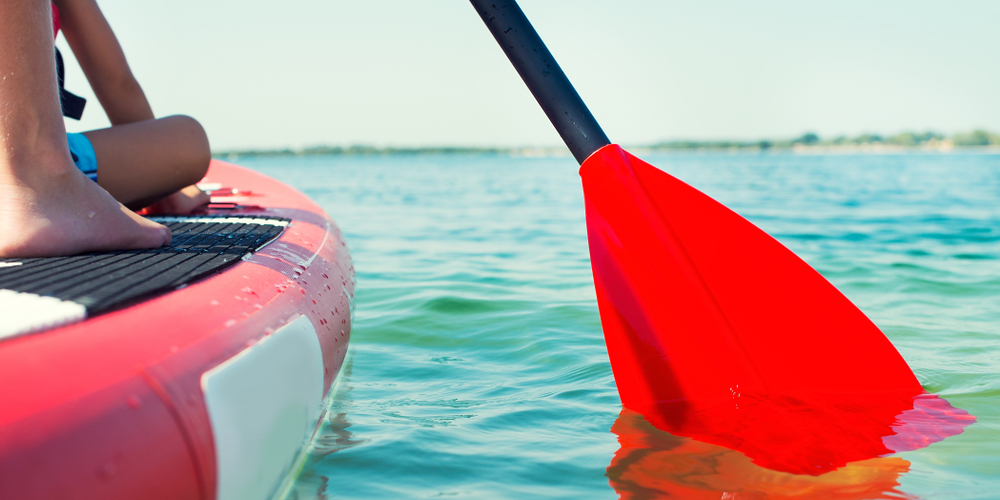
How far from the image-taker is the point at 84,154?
67.0 inches

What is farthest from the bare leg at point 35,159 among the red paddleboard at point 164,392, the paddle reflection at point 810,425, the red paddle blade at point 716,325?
the paddle reflection at point 810,425

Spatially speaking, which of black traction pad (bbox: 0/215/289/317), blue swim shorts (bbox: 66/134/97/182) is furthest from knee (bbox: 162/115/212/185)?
black traction pad (bbox: 0/215/289/317)

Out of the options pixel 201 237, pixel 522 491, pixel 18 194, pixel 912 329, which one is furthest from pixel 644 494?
pixel 912 329

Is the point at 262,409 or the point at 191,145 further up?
the point at 191,145

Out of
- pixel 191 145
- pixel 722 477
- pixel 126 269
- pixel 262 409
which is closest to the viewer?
pixel 262 409

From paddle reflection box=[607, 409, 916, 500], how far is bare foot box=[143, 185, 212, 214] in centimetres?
160

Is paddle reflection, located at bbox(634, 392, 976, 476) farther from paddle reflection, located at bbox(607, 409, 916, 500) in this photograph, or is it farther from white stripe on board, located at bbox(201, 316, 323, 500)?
white stripe on board, located at bbox(201, 316, 323, 500)

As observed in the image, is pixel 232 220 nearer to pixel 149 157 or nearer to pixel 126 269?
pixel 149 157

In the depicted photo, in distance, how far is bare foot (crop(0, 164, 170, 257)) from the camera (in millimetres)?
1101

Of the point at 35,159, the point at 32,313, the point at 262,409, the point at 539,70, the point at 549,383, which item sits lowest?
the point at 549,383

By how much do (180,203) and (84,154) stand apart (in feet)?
1.62

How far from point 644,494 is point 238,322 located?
2.55 feet

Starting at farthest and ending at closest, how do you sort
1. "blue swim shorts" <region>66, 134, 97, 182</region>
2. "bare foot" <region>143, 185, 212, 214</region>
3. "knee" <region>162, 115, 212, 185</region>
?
"bare foot" <region>143, 185, 212, 214</region> < "knee" <region>162, 115, 212, 185</region> < "blue swim shorts" <region>66, 134, 97, 182</region>

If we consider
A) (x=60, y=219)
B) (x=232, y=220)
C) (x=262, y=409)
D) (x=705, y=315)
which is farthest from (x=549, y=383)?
(x=60, y=219)
